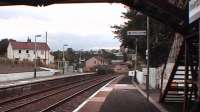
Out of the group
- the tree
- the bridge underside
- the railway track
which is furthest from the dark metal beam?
the tree

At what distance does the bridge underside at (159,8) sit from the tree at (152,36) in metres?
25.9

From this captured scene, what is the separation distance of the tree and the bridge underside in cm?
2590

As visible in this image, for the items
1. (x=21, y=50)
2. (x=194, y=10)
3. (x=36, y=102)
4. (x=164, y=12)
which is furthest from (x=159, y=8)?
(x=21, y=50)

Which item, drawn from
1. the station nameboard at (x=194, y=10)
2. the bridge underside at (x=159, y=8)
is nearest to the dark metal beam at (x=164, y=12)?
the bridge underside at (x=159, y=8)

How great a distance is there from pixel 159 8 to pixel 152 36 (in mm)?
33355

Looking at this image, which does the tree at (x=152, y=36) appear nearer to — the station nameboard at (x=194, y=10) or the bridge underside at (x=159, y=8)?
the bridge underside at (x=159, y=8)

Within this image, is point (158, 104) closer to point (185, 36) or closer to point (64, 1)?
point (185, 36)

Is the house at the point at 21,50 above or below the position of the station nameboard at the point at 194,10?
above

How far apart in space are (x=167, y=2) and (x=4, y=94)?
21.8 m

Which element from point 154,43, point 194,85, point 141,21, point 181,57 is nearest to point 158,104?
point 181,57

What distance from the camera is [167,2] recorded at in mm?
20422

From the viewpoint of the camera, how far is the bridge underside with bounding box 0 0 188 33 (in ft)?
65.8

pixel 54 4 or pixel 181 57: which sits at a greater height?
Result: pixel 54 4

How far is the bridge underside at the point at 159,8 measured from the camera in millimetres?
20066
